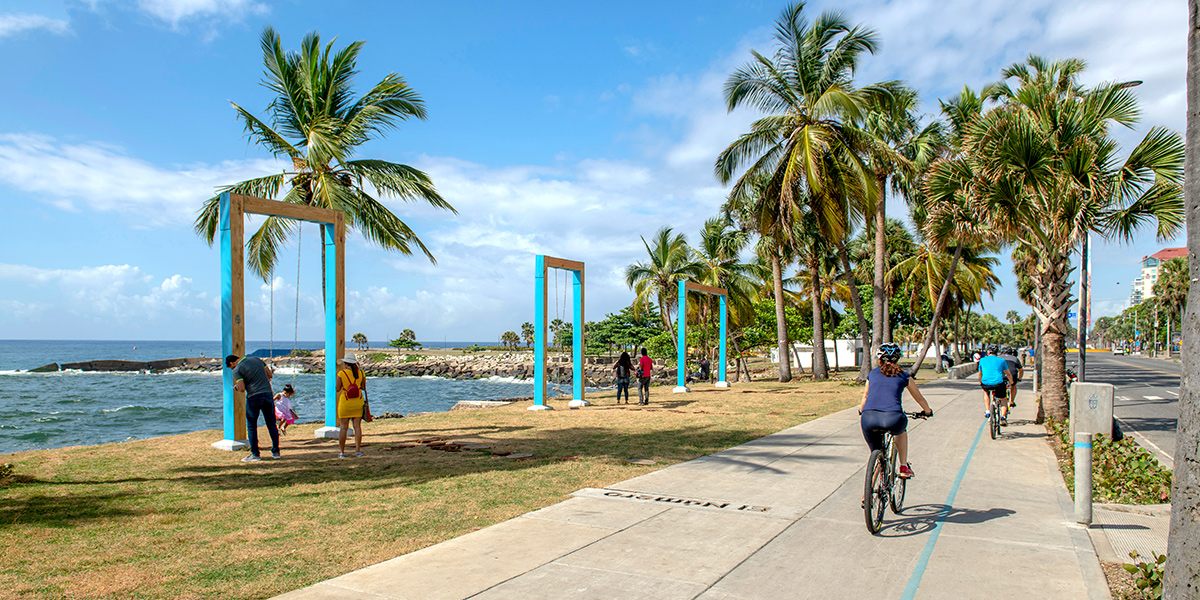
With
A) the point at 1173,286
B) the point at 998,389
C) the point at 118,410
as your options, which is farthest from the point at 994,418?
the point at 1173,286

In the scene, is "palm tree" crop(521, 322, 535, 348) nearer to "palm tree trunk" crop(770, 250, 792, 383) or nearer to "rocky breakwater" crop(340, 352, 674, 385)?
"rocky breakwater" crop(340, 352, 674, 385)

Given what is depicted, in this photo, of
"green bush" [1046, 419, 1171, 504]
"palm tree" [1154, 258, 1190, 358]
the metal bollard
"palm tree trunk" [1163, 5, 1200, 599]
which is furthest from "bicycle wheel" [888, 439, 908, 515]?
"palm tree" [1154, 258, 1190, 358]

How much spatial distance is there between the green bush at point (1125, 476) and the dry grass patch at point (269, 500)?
4.87 m

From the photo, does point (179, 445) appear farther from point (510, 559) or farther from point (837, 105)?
point (837, 105)

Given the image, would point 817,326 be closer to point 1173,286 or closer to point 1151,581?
point 1151,581

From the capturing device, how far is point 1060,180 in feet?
40.7

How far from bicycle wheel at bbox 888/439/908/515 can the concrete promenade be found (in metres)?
0.14

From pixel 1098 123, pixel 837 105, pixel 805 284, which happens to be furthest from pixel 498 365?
pixel 1098 123

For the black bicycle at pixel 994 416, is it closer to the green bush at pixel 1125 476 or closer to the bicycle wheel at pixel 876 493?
the green bush at pixel 1125 476

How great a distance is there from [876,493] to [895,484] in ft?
2.85

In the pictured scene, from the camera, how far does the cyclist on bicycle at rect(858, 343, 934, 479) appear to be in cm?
637

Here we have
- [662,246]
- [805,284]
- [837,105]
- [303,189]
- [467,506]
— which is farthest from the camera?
[805,284]

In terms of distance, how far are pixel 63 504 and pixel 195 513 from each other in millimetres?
1372

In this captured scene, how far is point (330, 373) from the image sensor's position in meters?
12.5
